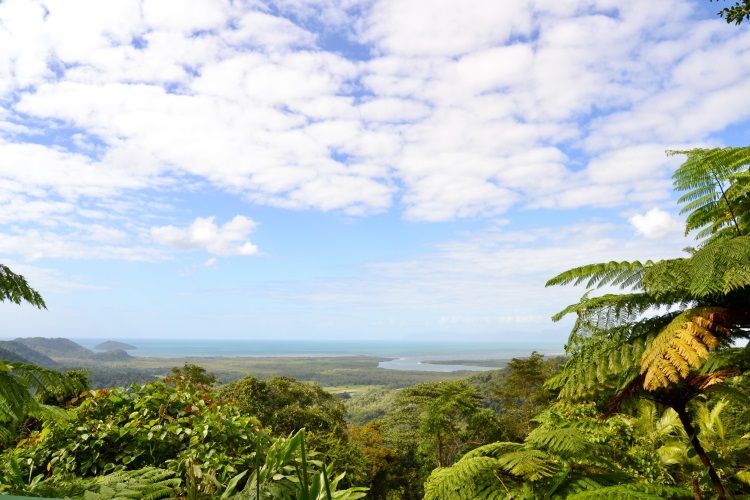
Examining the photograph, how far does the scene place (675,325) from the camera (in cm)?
282

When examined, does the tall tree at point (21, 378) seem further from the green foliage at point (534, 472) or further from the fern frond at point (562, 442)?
the fern frond at point (562, 442)

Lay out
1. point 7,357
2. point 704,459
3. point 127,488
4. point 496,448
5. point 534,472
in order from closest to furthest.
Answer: point 127,488, point 704,459, point 534,472, point 496,448, point 7,357

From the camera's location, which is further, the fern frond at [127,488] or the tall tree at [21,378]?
the tall tree at [21,378]

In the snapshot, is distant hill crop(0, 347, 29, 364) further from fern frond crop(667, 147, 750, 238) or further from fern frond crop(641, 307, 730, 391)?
fern frond crop(667, 147, 750, 238)

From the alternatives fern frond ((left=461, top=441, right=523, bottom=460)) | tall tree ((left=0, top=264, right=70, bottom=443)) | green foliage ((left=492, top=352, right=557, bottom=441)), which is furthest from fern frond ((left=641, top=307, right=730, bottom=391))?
green foliage ((left=492, top=352, right=557, bottom=441))

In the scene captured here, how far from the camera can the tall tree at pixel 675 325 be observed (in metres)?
2.67

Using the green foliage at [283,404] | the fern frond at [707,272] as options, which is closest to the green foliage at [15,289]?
the fern frond at [707,272]

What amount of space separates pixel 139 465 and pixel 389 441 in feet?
103

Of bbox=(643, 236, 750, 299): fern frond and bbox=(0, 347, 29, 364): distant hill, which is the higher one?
bbox=(643, 236, 750, 299): fern frond

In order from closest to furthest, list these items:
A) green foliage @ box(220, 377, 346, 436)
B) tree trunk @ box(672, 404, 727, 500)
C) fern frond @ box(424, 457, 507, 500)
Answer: tree trunk @ box(672, 404, 727, 500) → fern frond @ box(424, 457, 507, 500) → green foliage @ box(220, 377, 346, 436)

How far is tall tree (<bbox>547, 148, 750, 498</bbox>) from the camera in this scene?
8.76ft

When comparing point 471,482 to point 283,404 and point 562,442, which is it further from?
point 283,404

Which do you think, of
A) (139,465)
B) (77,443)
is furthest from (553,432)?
(77,443)

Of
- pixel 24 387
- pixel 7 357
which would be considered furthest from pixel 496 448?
pixel 7 357
